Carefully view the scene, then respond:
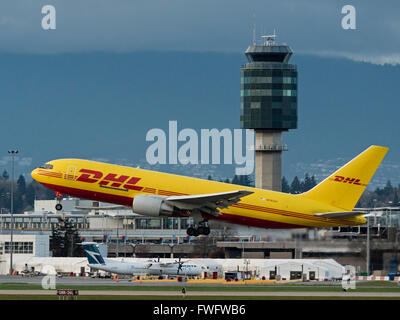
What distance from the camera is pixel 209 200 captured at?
85.8m

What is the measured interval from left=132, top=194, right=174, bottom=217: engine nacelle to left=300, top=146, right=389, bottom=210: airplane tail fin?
A: 10870 mm

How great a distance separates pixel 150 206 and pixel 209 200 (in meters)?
4.53

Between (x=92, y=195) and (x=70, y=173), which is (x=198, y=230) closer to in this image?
(x=92, y=195)

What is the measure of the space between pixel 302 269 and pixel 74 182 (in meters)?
49.5

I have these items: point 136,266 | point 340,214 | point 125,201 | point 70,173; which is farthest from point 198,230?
point 136,266

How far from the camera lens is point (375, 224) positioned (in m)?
108

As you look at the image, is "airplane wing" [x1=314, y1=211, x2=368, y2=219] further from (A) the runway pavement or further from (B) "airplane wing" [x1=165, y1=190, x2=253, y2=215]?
(A) the runway pavement

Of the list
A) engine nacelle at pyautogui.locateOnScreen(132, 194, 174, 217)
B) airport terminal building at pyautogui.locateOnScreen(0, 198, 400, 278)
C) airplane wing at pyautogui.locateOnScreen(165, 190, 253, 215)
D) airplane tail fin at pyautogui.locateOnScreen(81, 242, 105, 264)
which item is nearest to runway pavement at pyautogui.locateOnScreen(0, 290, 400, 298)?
airport terminal building at pyautogui.locateOnScreen(0, 198, 400, 278)

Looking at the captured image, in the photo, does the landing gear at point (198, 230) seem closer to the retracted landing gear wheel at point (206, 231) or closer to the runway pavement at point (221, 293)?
the retracted landing gear wheel at point (206, 231)

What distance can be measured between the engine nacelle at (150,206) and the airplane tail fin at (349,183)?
35.7 ft
